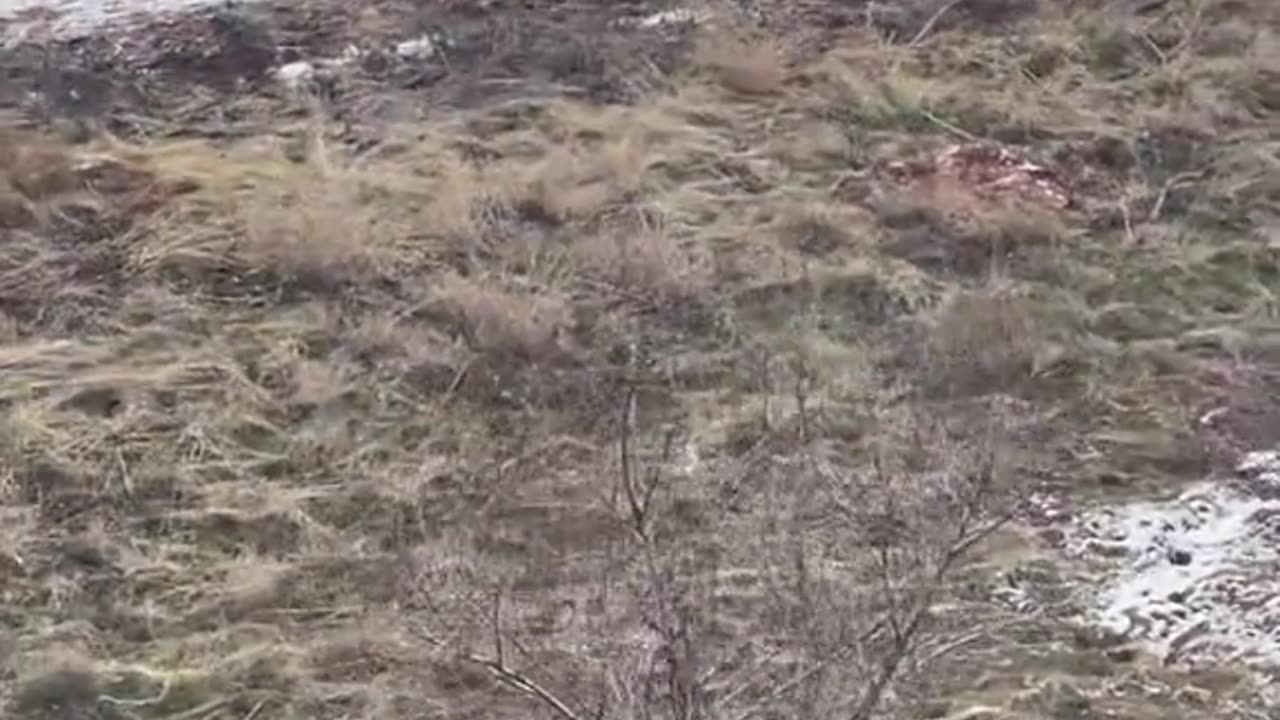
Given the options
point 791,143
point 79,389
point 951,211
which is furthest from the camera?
point 791,143

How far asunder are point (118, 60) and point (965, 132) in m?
2.09

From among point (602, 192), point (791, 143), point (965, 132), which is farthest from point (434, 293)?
point (965, 132)

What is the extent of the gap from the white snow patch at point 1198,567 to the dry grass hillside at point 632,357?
79mm

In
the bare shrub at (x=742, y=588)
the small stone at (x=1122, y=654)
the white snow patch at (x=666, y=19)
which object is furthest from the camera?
the white snow patch at (x=666, y=19)

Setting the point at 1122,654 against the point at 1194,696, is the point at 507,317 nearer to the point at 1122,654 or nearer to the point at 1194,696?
the point at 1122,654

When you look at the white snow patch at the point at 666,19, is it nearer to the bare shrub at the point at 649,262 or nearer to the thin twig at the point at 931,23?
the thin twig at the point at 931,23

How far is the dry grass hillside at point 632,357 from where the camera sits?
11.8ft

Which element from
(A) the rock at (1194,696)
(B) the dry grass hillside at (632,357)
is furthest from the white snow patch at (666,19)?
(A) the rock at (1194,696)

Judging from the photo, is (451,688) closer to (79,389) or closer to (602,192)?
(79,389)

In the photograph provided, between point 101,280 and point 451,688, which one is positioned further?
point 101,280

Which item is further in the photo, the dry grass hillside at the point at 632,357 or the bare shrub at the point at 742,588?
the dry grass hillside at the point at 632,357

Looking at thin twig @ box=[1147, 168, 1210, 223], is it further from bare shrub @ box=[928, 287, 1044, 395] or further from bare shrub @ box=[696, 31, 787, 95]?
bare shrub @ box=[696, 31, 787, 95]

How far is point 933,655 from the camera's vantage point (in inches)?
135

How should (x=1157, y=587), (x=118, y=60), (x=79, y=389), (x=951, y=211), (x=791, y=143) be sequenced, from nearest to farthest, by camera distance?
(x=1157, y=587) → (x=79, y=389) → (x=951, y=211) → (x=791, y=143) → (x=118, y=60)
